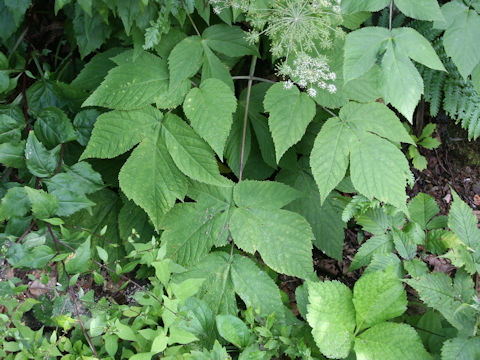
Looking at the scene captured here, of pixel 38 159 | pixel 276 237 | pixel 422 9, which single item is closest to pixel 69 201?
pixel 38 159

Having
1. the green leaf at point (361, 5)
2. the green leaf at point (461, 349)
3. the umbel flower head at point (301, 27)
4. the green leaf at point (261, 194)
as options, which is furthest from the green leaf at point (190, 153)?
the green leaf at point (461, 349)

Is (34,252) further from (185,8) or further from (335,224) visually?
(335,224)

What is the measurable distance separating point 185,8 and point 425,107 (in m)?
2.20

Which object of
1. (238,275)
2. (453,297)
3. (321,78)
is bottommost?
(238,275)

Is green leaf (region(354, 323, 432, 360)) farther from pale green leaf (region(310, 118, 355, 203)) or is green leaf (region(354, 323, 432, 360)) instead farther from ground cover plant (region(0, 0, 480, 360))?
pale green leaf (region(310, 118, 355, 203))

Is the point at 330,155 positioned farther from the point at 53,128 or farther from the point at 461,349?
the point at 53,128

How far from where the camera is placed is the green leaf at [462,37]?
1.93 m

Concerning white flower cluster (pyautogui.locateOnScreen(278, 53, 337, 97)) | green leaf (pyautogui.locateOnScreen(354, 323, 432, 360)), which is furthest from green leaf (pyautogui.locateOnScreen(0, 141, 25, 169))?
green leaf (pyautogui.locateOnScreen(354, 323, 432, 360))

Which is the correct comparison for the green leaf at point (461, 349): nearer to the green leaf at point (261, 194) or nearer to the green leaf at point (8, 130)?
the green leaf at point (261, 194)

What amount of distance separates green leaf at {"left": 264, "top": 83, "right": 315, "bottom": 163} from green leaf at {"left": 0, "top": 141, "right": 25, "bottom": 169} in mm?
1196

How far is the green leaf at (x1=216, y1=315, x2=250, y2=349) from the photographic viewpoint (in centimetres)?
174

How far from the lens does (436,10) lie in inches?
66.9

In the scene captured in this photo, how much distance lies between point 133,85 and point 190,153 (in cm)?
45

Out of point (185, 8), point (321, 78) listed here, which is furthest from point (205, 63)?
point (321, 78)
